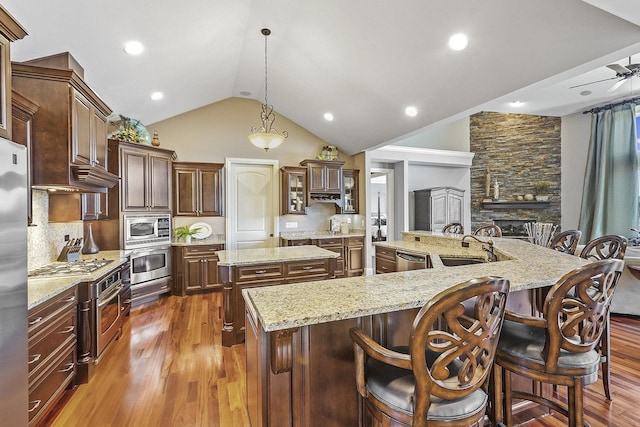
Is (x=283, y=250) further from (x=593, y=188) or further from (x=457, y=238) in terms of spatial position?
(x=593, y=188)

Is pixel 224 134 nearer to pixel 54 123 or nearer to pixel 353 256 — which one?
pixel 54 123

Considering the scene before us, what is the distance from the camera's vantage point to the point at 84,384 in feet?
7.60

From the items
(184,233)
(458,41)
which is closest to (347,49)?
(458,41)

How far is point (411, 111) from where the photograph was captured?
4.14 m

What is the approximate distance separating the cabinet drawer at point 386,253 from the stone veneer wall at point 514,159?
4.23 m

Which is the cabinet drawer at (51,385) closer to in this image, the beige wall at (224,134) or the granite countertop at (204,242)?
the granite countertop at (204,242)

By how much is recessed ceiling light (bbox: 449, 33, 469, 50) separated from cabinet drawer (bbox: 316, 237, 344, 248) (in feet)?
11.9

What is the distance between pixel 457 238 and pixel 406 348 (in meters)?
2.55

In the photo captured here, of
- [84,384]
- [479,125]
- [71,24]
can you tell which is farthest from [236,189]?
[479,125]

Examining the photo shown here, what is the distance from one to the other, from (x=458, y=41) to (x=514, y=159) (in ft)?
18.0

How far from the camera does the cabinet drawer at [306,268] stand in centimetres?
310

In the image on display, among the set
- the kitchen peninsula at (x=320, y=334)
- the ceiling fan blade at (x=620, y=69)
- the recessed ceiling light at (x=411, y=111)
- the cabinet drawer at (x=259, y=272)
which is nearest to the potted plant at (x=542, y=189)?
the ceiling fan blade at (x=620, y=69)

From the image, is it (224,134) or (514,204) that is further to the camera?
(514,204)

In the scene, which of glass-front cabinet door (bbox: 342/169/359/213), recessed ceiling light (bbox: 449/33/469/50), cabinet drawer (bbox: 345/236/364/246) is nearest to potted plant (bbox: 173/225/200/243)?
cabinet drawer (bbox: 345/236/364/246)
